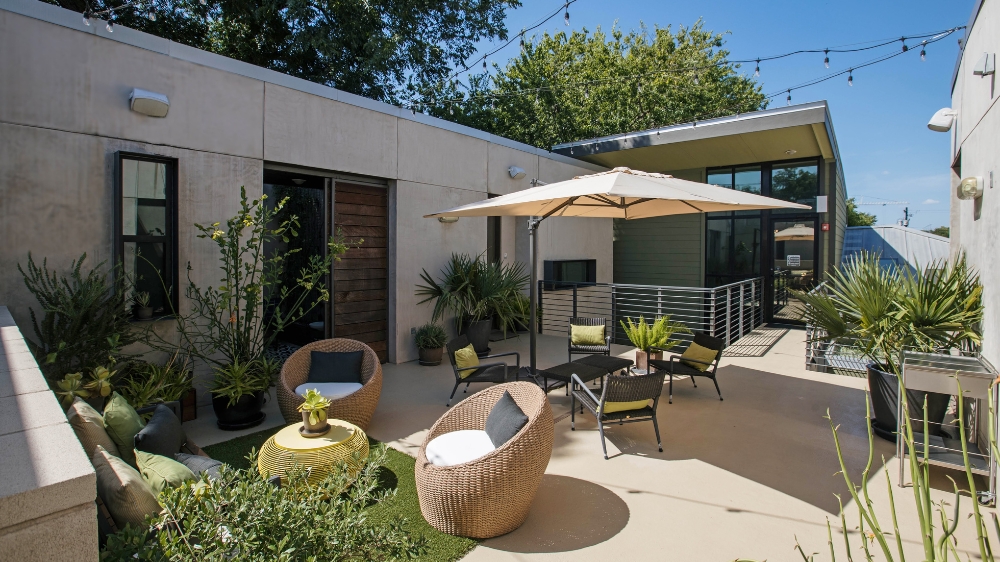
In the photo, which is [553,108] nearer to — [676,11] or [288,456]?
[676,11]

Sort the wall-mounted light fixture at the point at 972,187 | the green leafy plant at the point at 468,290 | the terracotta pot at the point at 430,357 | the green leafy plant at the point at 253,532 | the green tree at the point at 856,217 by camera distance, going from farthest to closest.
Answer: the green tree at the point at 856,217 < the green leafy plant at the point at 468,290 < the terracotta pot at the point at 430,357 < the wall-mounted light fixture at the point at 972,187 < the green leafy plant at the point at 253,532

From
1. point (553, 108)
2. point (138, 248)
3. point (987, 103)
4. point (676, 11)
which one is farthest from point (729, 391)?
point (676, 11)

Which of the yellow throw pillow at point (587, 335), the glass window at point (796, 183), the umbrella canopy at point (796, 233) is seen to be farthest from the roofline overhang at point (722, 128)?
the yellow throw pillow at point (587, 335)

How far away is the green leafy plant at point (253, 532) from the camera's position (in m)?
1.50

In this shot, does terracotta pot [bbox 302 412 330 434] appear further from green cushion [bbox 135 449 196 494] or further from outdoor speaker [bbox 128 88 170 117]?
outdoor speaker [bbox 128 88 170 117]

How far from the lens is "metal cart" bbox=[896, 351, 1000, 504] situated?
3484 millimetres

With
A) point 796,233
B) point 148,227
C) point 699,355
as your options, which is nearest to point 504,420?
point 699,355

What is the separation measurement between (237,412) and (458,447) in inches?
101

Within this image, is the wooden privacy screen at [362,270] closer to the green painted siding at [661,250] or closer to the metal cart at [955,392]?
the metal cart at [955,392]

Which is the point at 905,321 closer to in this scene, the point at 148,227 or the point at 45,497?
the point at 45,497

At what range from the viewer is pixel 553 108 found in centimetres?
1814

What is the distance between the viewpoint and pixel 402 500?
133 inches

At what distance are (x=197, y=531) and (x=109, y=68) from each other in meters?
4.85

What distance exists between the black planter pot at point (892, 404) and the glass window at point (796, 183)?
22.5 feet
